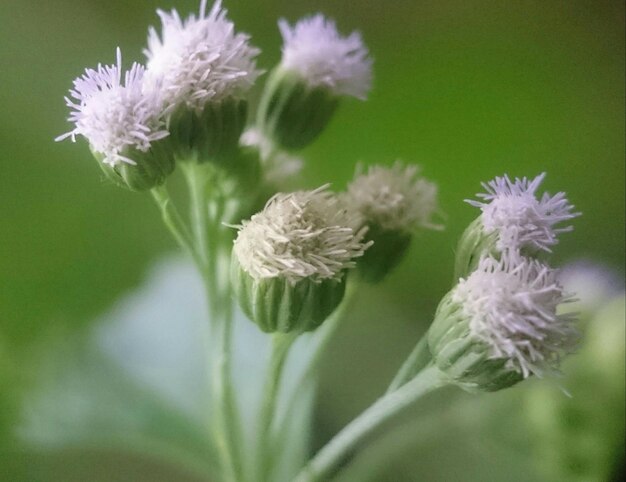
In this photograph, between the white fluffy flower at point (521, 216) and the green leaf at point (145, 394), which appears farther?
the green leaf at point (145, 394)

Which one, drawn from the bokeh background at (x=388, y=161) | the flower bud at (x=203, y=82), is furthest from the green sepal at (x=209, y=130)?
the bokeh background at (x=388, y=161)

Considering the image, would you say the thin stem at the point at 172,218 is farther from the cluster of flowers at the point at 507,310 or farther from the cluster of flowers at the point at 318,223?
the cluster of flowers at the point at 507,310

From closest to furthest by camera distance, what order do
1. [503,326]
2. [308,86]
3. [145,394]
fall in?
[503,326]
[308,86]
[145,394]

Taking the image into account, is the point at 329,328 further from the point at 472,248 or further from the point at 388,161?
the point at 388,161

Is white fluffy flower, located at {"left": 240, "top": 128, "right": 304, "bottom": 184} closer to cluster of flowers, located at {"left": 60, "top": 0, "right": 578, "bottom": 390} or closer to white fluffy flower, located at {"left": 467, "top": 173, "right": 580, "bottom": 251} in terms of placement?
cluster of flowers, located at {"left": 60, "top": 0, "right": 578, "bottom": 390}

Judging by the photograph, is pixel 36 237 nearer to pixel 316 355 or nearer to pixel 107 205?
pixel 107 205

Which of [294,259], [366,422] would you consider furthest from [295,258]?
[366,422]

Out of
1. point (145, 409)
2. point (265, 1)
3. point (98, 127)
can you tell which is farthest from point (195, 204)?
point (265, 1)
